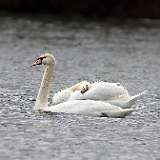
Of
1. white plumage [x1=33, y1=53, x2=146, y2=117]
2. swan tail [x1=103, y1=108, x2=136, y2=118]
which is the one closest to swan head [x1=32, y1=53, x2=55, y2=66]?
white plumage [x1=33, y1=53, x2=146, y2=117]

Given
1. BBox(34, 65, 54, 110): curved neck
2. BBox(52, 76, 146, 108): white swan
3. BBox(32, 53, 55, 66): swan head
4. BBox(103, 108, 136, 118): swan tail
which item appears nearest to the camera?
BBox(103, 108, 136, 118): swan tail

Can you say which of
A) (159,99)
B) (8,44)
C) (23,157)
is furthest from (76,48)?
(23,157)

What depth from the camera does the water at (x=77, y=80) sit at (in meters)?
12.9

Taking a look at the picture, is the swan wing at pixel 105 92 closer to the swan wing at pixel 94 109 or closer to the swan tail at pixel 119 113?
the swan wing at pixel 94 109

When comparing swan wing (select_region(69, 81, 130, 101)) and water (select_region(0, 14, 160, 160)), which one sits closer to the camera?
water (select_region(0, 14, 160, 160))

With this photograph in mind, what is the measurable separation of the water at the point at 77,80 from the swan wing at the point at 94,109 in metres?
0.14

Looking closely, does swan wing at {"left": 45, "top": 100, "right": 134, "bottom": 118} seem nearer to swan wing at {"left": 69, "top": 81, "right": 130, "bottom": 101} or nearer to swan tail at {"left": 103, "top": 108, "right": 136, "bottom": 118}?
swan tail at {"left": 103, "top": 108, "right": 136, "bottom": 118}

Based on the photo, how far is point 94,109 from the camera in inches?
620

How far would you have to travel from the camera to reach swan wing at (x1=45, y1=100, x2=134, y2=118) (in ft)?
51.6

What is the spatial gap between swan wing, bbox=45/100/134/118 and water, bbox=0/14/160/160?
0.46 feet

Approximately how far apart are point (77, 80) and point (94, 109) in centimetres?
724

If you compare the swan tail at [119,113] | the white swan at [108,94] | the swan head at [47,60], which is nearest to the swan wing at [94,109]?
the swan tail at [119,113]

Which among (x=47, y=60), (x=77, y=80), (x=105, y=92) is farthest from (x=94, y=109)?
(x=77, y=80)

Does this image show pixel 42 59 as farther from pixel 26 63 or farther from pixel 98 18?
pixel 98 18
